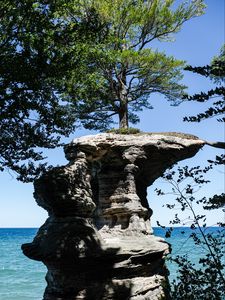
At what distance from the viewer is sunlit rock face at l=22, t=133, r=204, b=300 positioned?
427 inches

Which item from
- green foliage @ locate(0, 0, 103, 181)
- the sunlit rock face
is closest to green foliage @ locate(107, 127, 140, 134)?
the sunlit rock face

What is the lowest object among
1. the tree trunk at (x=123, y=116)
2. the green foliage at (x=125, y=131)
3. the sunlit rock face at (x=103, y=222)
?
the sunlit rock face at (x=103, y=222)

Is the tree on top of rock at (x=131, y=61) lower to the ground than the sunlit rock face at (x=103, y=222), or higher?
higher

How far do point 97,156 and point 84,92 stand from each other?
10.8ft

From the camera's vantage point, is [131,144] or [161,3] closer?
[131,144]

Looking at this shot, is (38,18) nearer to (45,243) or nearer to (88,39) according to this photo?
(88,39)

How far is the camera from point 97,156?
15.5 m

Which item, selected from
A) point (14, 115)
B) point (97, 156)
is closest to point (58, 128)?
point (14, 115)

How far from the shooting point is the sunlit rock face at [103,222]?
10.9 m

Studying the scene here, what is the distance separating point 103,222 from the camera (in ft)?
53.2

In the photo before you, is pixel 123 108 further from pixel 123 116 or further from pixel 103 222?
pixel 103 222

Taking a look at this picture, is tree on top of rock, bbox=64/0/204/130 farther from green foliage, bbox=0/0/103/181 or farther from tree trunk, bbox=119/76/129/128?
green foliage, bbox=0/0/103/181

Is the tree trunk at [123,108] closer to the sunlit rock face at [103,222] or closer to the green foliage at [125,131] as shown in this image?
the green foliage at [125,131]

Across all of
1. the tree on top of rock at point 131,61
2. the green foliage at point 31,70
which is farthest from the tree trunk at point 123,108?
the green foliage at point 31,70
